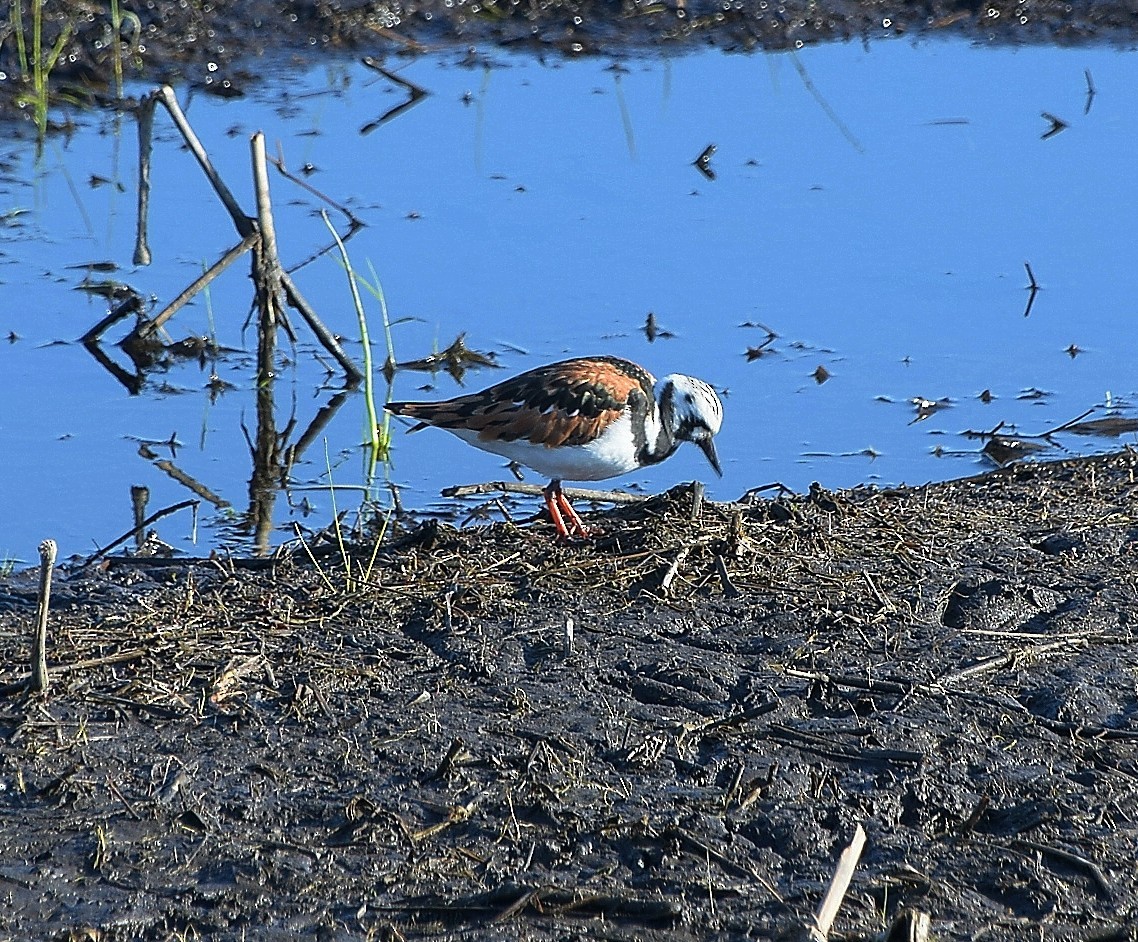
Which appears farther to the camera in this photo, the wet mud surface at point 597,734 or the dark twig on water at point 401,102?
the dark twig on water at point 401,102

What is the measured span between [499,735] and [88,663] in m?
1.32

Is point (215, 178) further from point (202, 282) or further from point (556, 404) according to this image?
point (556, 404)

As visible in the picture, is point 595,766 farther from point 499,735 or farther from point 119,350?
point 119,350

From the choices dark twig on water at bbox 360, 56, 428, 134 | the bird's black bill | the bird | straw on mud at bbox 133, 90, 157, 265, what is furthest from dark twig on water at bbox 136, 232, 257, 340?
dark twig on water at bbox 360, 56, 428, 134

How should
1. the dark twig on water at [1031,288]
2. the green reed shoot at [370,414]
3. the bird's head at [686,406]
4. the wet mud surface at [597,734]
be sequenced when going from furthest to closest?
the dark twig on water at [1031,288]
the green reed shoot at [370,414]
the bird's head at [686,406]
the wet mud surface at [597,734]

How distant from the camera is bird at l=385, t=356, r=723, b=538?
21.3 ft

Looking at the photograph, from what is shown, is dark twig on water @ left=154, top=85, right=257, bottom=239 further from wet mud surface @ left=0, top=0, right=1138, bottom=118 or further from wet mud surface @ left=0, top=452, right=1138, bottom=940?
wet mud surface @ left=0, top=0, right=1138, bottom=118

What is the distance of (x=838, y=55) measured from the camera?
47.0ft

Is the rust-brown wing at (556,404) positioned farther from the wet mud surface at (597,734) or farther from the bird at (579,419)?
the wet mud surface at (597,734)

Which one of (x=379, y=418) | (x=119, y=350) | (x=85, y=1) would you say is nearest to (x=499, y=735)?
(x=379, y=418)

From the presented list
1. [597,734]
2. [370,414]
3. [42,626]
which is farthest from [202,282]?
[597,734]

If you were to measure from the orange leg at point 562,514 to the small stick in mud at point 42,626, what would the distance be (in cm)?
206

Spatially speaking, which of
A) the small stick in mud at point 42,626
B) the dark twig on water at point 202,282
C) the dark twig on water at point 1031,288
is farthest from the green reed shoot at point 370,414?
the dark twig on water at point 1031,288

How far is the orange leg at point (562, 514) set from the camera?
6.40m
